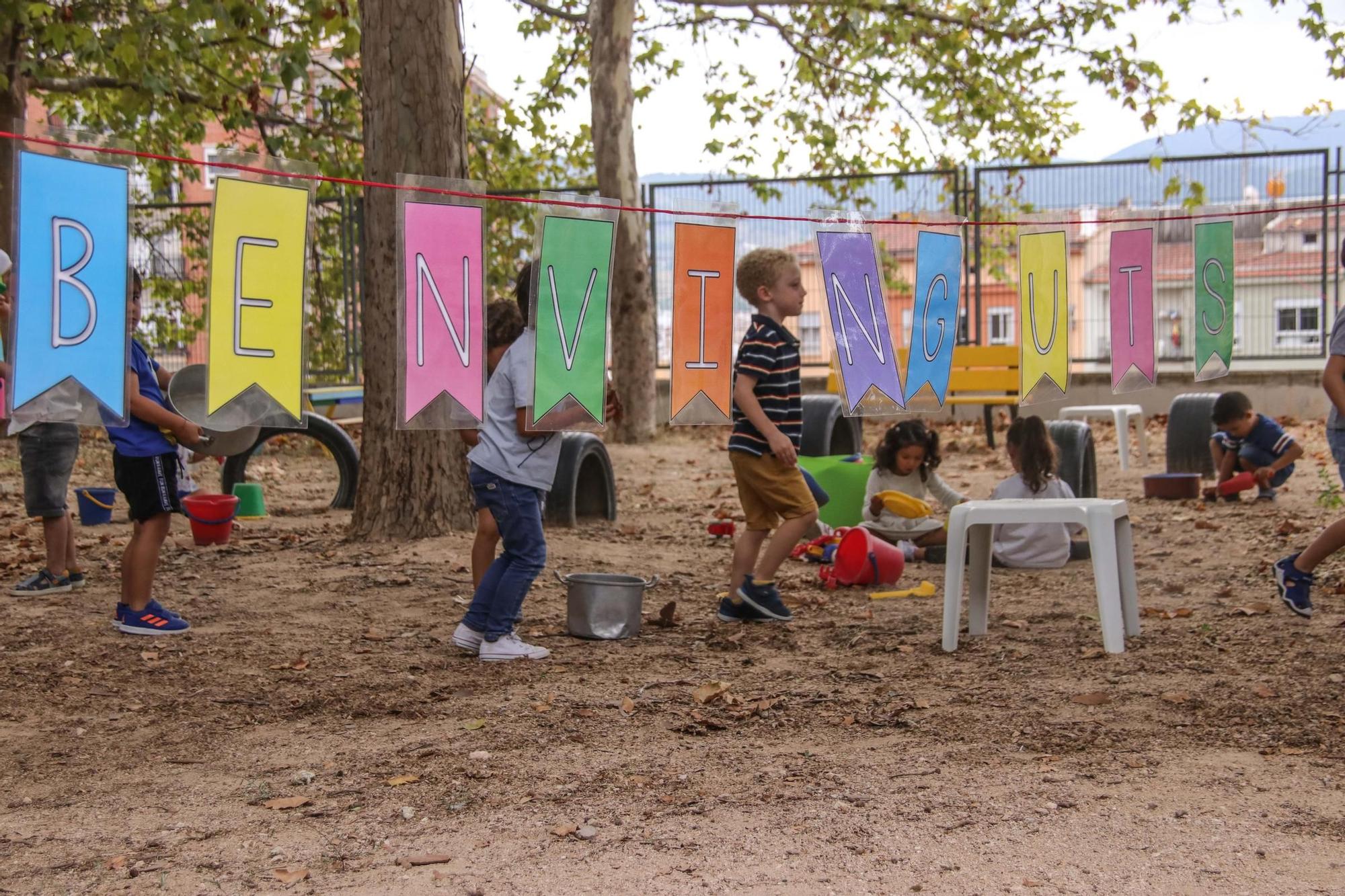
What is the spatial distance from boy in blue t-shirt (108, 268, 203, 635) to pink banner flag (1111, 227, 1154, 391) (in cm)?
400

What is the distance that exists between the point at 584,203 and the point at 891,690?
211 cm

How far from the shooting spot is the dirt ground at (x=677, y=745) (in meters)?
3.04

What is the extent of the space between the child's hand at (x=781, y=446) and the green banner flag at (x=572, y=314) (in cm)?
103

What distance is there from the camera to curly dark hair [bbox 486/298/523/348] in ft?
16.8

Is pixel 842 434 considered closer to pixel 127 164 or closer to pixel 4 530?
pixel 4 530

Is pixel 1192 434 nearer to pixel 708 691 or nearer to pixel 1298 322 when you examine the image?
pixel 1298 322

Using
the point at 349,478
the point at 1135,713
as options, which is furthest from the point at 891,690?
the point at 349,478

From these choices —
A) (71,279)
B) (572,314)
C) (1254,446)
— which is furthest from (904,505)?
(71,279)

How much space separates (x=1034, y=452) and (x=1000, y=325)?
32.8 feet

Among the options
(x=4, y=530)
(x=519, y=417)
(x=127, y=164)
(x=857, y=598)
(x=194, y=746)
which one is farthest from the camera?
(x=4, y=530)

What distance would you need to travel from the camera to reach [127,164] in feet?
12.0

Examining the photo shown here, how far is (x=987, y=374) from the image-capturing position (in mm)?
13328

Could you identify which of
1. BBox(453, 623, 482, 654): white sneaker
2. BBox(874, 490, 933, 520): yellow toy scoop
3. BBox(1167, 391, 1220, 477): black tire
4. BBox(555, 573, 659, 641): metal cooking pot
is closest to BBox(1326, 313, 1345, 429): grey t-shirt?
BBox(874, 490, 933, 520): yellow toy scoop

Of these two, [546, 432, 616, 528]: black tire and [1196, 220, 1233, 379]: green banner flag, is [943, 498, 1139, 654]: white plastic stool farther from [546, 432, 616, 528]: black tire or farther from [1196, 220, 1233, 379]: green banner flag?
[546, 432, 616, 528]: black tire
